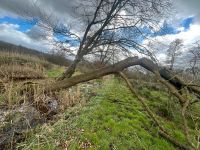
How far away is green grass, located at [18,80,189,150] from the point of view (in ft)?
16.6

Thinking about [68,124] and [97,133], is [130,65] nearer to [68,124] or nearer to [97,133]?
[97,133]

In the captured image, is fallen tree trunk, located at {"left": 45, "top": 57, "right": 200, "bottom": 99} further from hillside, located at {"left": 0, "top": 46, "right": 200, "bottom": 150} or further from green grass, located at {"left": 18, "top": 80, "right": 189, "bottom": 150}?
green grass, located at {"left": 18, "top": 80, "right": 189, "bottom": 150}

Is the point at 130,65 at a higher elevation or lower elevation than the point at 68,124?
higher

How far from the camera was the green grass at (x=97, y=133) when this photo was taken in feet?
16.6

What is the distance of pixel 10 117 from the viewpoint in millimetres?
6285

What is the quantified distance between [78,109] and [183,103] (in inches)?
140

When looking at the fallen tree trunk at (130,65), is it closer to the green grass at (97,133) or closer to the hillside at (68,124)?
the hillside at (68,124)

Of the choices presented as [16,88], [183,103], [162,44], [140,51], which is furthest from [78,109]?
[162,44]

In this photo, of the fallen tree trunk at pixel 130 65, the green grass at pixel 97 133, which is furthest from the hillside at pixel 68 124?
the fallen tree trunk at pixel 130 65

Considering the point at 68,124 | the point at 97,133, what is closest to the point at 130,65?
the point at 97,133

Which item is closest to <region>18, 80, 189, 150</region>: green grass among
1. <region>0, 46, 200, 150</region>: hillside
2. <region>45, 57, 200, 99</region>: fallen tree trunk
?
<region>0, 46, 200, 150</region>: hillside

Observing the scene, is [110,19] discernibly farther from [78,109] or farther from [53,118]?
[53,118]

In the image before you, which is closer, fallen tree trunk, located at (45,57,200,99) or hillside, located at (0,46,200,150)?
hillside, located at (0,46,200,150)

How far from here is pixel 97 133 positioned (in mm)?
5957
